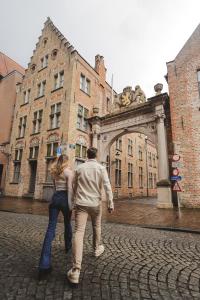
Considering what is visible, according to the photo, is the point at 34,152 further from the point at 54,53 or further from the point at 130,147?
the point at 130,147

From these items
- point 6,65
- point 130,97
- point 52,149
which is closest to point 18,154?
point 52,149

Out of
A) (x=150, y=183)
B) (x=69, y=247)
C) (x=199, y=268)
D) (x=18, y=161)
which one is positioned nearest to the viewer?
(x=199, y=268)

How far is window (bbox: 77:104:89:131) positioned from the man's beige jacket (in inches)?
494

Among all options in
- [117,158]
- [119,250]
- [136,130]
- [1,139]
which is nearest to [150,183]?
[117,158]

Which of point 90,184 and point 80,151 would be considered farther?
point 80,151

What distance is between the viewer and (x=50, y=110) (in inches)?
620

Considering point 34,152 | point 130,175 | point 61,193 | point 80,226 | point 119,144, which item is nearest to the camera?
point 80,226

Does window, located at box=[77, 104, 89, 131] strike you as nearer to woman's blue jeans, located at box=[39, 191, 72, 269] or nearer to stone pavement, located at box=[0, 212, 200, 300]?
stone pavement, located at box=[0, 212, 200, 300]

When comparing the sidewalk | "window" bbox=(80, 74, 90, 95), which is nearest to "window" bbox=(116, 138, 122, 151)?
"window" bbox=(80, 74, 90, 95)

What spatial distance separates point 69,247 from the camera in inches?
123

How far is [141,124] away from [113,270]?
11315 mm

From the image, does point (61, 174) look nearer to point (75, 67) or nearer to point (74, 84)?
point (74, 84)

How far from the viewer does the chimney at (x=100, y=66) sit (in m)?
18.8

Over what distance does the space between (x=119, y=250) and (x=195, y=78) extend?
37.6 ft
